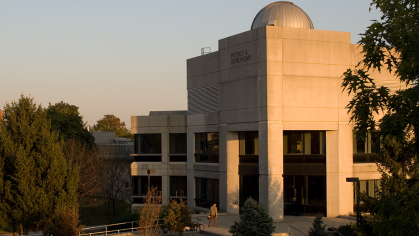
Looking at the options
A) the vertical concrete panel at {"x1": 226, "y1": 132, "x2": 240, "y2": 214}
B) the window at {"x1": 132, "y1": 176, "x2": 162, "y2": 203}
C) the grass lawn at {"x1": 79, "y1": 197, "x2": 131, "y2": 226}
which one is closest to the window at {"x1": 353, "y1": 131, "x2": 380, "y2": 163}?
the vertical concrete panel at {"x1": 226, "y1": 132, "x2": 240, "y2": 214}

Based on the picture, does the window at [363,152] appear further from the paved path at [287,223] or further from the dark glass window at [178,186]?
the dark glass window at [178,186]

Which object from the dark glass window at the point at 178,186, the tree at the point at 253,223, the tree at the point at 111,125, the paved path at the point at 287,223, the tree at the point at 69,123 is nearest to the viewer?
the tree at the point at 253,223

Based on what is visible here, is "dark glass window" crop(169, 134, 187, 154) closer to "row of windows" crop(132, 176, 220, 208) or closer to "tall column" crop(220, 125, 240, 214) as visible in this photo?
"row of windows" crop(132, 176, 220, 208)

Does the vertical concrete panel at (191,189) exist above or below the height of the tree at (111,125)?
below

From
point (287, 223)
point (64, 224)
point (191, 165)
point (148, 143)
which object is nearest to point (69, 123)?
point (148, 143)

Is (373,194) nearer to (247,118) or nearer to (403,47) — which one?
(247,118)

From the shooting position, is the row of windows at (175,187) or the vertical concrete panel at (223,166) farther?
the row of windows at (175,187)

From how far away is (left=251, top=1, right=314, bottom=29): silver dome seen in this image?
2980 cm

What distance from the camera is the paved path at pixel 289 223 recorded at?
24.4 m

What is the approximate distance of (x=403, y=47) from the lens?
13062 millimetres

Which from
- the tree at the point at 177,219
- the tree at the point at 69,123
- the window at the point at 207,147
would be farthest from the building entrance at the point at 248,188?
the tree at the point at 69,123

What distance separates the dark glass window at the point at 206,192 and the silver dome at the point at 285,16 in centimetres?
1168

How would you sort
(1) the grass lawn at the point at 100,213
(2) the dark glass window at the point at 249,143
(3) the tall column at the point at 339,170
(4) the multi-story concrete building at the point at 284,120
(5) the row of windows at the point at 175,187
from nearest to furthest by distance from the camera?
(4) the multi-story concrete building at the point at 284,120 → (3) the tall column at the point at 339,170 → (2) the dark glass window at the point at 249,143 → (5) the row of windows at the point at 175,187 → (1) the grass lawn at the point at 100,213

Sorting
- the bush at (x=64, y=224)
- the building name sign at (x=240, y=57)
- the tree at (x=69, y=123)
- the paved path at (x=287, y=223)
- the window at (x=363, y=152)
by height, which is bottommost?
the paved path at (x=287, y=223)
